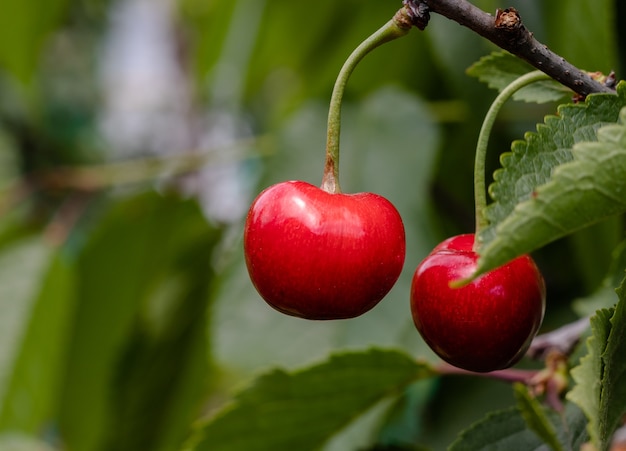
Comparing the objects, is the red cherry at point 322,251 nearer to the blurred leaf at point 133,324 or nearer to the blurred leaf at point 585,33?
the blurred leaf at point 585,33

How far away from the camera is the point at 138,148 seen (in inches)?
167

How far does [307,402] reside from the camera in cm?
68

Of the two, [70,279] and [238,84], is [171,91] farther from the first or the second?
[70,279]

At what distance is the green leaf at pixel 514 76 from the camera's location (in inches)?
19.5

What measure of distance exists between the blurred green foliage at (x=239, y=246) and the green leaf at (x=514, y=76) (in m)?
0.23

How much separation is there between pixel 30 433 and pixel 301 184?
0.87 m

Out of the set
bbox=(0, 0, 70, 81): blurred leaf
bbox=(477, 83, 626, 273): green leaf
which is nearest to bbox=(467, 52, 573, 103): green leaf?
bbox=(477, 83, 626, 273): green leaf

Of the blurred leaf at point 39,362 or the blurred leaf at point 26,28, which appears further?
the blurred leaf at point 26,28

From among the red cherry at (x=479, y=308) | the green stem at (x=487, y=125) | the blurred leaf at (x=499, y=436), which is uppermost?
the green stem at (x=487, y=125)

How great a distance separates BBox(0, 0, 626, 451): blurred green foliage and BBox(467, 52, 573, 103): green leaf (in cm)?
23

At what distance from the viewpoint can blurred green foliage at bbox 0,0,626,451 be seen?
0.93 metres

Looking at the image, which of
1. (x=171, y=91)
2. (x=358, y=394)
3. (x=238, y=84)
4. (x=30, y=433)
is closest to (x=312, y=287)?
(x=358, y=394)

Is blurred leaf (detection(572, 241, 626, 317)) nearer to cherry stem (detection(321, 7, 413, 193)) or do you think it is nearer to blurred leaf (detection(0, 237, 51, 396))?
cherry stem (detection(321, 7, 413, 193))

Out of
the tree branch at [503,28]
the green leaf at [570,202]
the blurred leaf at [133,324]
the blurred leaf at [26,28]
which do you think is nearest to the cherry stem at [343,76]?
the tree branch at [503,28]
